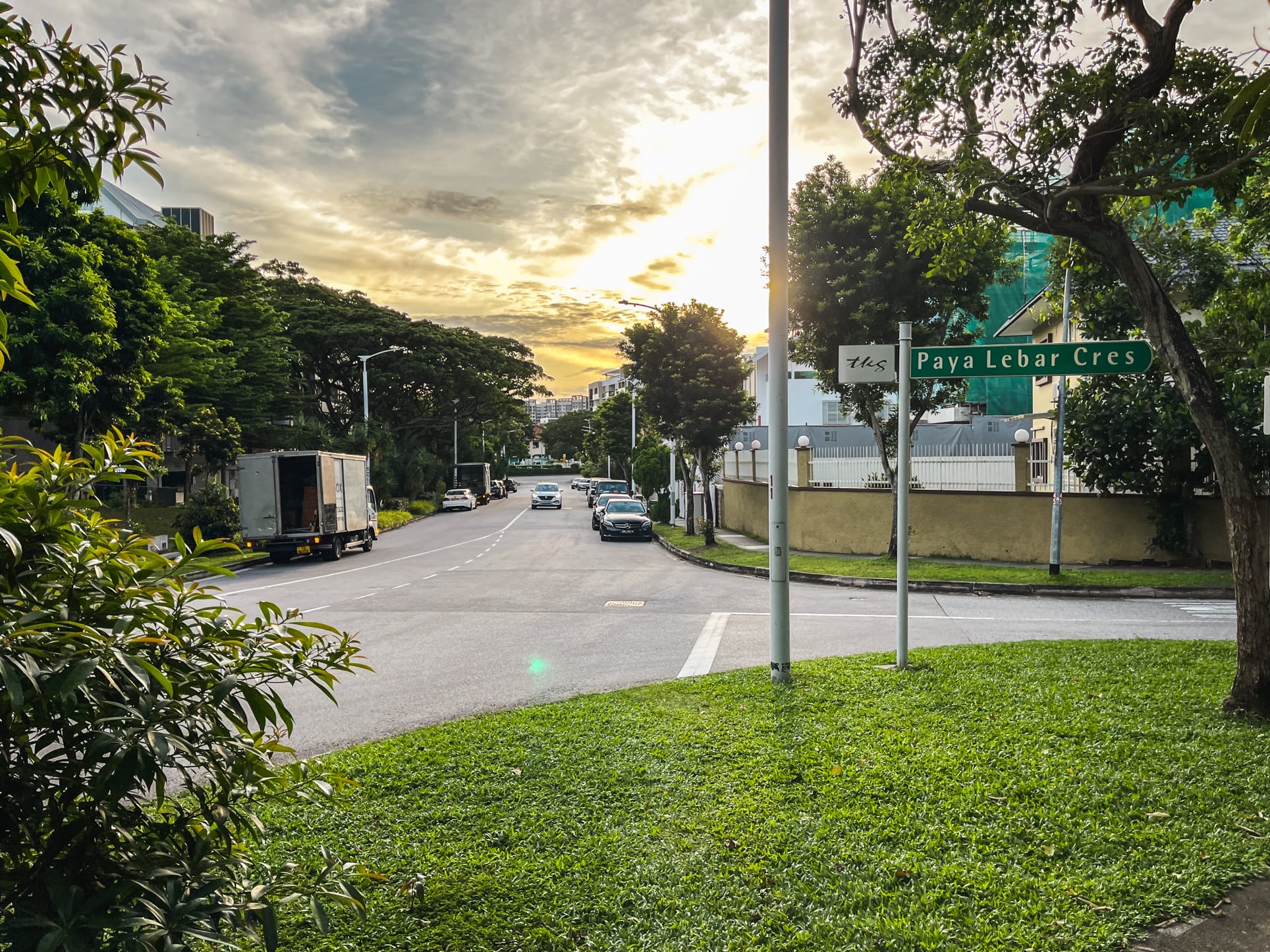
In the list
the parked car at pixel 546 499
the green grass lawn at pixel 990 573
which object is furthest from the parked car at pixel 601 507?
the parked car at pixel 546 499

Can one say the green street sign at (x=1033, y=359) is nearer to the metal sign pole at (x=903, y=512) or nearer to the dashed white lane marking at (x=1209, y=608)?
the metal sign pole at (x=903, y=512)

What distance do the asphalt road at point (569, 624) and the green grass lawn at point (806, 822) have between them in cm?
176

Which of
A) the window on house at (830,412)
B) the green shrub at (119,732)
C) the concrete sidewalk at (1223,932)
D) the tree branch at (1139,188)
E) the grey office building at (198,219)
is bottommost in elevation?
the concrete sidewalk at (1223,932)

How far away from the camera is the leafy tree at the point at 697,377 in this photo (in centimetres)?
2847

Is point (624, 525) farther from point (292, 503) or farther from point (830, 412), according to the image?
point (830, 412)

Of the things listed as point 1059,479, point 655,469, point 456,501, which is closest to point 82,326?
point 1059,479

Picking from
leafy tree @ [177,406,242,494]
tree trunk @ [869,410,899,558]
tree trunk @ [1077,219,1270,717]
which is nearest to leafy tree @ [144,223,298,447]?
leafy tree @ [177,406,242,494]

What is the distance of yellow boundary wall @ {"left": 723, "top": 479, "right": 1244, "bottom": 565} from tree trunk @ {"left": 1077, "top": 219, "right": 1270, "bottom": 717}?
13.1m

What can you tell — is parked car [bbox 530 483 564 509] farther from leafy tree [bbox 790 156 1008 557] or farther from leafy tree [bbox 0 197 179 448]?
leafy tree [bbox 790 156 1008 557]

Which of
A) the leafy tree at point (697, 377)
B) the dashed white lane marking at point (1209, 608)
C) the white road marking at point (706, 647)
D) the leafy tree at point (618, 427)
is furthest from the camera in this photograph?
the leafy tree at point (618, 427)

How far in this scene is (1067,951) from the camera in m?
3.33

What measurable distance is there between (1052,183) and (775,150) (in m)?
3.09

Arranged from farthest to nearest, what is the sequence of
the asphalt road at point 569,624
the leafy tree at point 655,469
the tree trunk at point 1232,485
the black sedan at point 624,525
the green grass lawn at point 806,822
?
the leafy tree at point 655,469, the black sedan at point 624,525, the asphalt road at point 569,624, the tree trunk at point 1232,485, the green grass lawn at point 806,822

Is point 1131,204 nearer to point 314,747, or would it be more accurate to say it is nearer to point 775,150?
point 775,150
